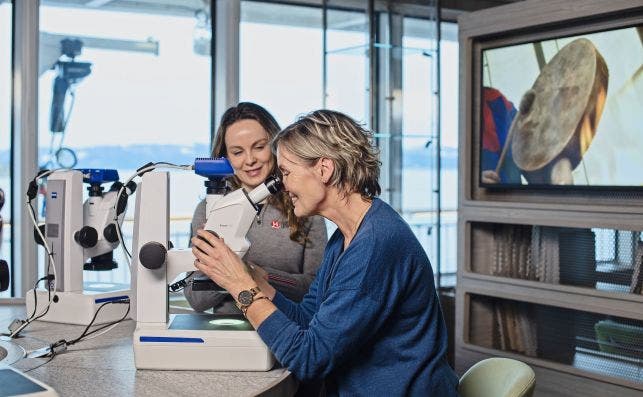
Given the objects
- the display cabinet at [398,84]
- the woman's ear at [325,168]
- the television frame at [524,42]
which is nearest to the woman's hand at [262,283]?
the woman's ear at [325,168]

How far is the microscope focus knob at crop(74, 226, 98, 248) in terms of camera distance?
2262 mm

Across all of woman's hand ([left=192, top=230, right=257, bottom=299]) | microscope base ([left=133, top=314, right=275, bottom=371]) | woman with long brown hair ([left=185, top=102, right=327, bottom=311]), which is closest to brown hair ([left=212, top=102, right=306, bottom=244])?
woman with long brown hair ([left=185, top=102, right=327, bottom=311])

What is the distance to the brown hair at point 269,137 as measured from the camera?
2361 millimetres

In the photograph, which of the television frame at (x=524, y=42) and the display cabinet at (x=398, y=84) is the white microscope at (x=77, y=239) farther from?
the display cabinet at (x=398, y=84)

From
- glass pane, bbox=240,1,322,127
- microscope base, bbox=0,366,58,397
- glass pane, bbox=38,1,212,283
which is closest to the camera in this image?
microscope base, bbox=0,366,58,397

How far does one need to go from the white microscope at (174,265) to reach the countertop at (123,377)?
0.04 metres

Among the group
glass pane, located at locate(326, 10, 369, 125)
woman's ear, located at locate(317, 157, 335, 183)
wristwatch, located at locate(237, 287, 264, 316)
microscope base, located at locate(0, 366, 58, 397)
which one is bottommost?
microscope base, located at locate(0, 366, 58, 397)

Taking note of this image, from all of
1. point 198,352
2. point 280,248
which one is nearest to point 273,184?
point 198,352

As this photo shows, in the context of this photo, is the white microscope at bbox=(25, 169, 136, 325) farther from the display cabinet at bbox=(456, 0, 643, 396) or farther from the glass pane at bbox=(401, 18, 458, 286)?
the glass pane at bbox=(401, 18, 458, 286)

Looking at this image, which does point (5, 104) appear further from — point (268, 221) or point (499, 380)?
point (499, 380)

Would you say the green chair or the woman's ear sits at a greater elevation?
the woman's ear

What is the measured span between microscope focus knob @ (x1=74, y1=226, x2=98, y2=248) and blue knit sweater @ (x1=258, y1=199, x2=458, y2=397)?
2.52ft

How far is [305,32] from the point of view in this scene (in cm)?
499

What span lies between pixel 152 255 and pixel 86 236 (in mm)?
510
